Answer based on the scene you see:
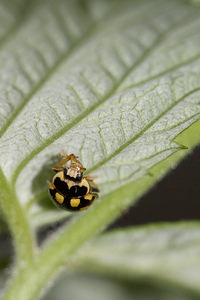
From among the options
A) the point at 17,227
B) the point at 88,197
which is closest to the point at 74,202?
the point at 88,197

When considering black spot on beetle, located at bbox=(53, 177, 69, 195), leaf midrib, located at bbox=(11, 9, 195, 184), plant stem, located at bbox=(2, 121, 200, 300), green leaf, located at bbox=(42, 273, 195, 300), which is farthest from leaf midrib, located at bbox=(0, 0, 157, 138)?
green leaf, located at bbox=(42, 273, 195, 300)

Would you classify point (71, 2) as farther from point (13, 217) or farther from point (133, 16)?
point (13, 217)

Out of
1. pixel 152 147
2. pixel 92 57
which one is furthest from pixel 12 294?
pixel 92 57

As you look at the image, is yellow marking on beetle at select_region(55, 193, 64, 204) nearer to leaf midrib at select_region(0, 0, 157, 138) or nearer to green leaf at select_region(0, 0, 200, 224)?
green leaf at select_region(0, 0, 200, 224)

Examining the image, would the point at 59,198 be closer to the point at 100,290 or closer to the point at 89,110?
the point at 89,110

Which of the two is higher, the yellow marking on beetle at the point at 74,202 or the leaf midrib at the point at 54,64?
the leaf midrib at the point at 54,64

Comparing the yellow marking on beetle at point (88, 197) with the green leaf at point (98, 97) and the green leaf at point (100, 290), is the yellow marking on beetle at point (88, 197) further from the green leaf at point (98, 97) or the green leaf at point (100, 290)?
the green leaf at point (100, 290)

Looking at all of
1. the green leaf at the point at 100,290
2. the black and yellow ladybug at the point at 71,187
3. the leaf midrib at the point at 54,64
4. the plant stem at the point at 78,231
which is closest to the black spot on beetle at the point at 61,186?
the black and yellow ladybug at the point at 71,187
